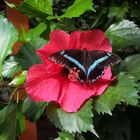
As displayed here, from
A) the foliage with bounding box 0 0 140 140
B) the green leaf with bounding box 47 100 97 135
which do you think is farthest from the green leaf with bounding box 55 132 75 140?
the green leaf with bounding box 47 100 97 135

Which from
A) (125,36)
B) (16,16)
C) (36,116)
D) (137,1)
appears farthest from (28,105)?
(137,1)

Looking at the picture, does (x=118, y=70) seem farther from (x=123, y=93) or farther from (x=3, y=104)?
(x=3, y=104)

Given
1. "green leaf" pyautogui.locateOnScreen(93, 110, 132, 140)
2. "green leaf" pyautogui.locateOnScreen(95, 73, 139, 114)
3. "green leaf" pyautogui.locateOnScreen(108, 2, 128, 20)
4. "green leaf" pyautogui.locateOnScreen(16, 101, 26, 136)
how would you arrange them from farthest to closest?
"green leaf" pyautogui.locateOnScreen(108, 2, 128, 20) < "green leaf" pyautogui.locateOnScreen(93, 110, 132, 140) < "green leaf" pyautogui.locateOnScreen(16, 101, 26, 136) < "green leaf" pyautogui.locateOnScreen(95, 73, 139, 114)

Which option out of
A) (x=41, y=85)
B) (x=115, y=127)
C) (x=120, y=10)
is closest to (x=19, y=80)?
(x=41, y=85)

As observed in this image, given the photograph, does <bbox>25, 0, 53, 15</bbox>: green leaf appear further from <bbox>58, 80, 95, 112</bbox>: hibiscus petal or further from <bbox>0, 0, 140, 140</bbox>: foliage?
<bbox>58, 80, 95, 112</bbox>: hibiscus petal

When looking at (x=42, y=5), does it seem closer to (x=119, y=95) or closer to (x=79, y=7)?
(x=79, y=7)

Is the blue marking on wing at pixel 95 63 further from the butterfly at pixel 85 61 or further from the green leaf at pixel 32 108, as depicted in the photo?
the green leaf at pixel 32 108
